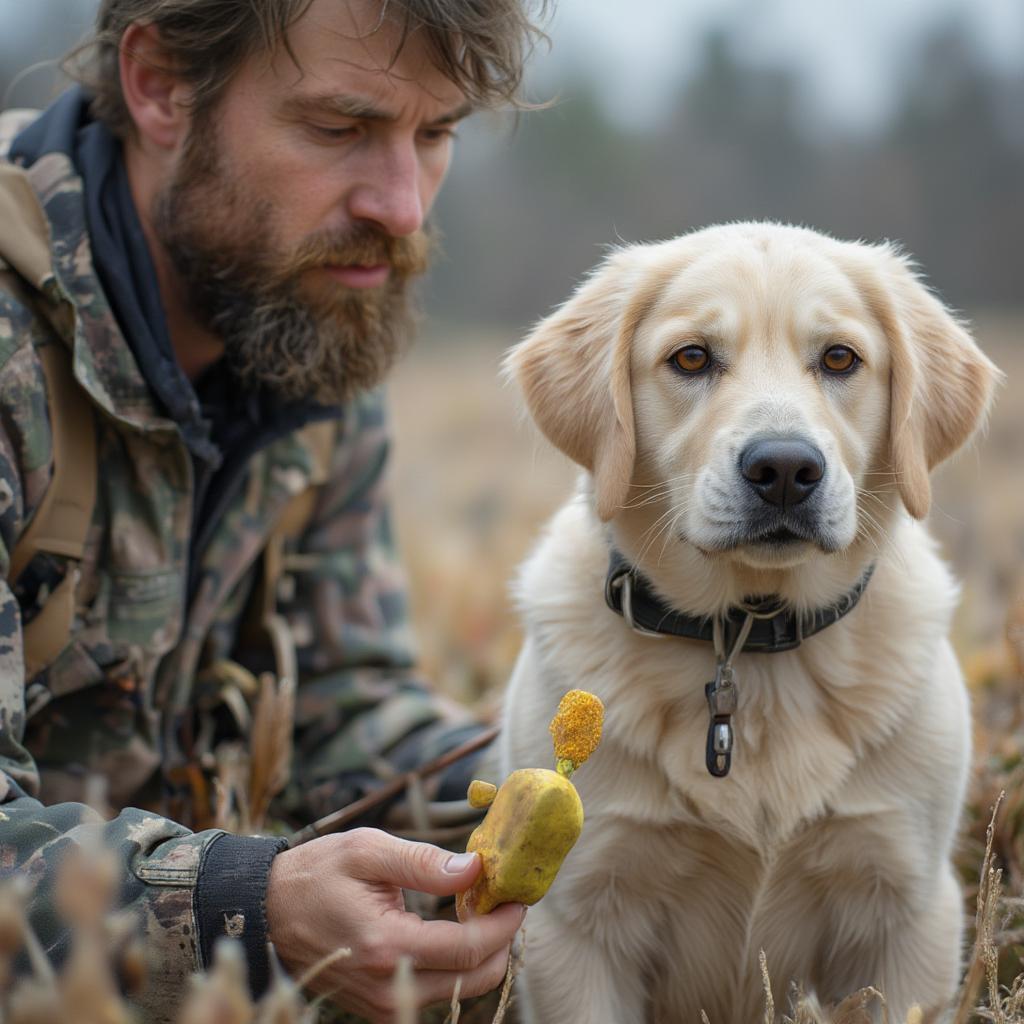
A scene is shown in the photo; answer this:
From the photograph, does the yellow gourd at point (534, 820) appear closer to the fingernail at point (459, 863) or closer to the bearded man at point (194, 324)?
the fingernail at point (459, 863)

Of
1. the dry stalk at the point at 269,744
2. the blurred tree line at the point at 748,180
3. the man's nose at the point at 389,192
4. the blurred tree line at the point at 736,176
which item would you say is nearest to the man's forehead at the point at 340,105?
the man's nose at the point at 389,192

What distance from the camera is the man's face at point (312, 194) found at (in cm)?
293

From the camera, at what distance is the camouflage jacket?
1.99 metres

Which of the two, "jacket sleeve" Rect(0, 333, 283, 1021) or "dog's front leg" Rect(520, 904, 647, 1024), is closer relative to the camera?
"jacket sleeve" Rect(0, 333, 283, 1021)

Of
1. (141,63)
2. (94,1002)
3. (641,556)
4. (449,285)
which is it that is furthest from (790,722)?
(449,285)

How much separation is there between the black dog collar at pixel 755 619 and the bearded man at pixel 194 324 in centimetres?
106

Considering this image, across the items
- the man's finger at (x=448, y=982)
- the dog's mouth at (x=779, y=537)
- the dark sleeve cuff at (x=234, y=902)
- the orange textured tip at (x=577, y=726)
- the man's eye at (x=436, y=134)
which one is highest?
the man's eye at (x=436, y=134)

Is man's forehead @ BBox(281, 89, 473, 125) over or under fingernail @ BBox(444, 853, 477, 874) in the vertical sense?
over

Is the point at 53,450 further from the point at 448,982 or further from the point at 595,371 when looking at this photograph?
the point at 448,982

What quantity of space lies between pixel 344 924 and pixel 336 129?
6.24 ft

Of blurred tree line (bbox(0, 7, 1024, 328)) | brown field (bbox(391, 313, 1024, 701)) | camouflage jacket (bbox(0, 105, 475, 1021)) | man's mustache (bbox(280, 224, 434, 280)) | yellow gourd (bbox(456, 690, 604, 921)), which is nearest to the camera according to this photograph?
yellow gourd (bbox(456, 690, 604, 921))

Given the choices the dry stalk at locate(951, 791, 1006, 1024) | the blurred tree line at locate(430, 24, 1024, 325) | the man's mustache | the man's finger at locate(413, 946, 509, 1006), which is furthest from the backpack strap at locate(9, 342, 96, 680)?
the blurred tree line at locate(430, 24, 1024, 325)

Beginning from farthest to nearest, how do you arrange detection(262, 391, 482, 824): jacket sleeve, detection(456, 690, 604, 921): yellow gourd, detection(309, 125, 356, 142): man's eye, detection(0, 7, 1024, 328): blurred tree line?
detection(0, 7, 1024, 328): blurred tree line
detection(262, 391, 482, 824): jacket sleeve
detection(309, 125, 356, 142): man's eye
detection(456, 690, 604, 921): yellow gourd

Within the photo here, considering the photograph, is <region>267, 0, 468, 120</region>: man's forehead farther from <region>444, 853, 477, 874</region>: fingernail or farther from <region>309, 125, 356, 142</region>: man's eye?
<region>444, 853, 477, 874</region>: fingernail
